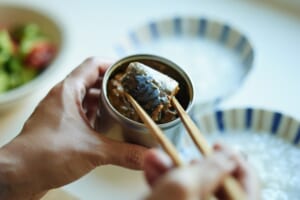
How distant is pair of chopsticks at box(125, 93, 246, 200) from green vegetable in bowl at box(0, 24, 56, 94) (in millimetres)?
372

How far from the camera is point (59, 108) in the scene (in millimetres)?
659

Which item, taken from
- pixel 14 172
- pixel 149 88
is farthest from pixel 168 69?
pixel 14 172

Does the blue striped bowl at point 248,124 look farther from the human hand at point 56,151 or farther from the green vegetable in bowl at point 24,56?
the green vegetable in bowl at point 24,56

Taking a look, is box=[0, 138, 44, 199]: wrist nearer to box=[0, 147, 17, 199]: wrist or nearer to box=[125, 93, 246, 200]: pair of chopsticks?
box=[0, 147, 17, 199]: wrist

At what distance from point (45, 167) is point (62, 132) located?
4cm

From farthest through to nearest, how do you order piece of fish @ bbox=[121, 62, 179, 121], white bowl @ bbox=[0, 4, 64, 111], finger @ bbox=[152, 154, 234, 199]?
white bowl @ bbox=[0, 4, 64, 111] → piece of fish @ bbox=[121, 62, 179, 121] → finger @ bbox=[152, 154, 234, 199]

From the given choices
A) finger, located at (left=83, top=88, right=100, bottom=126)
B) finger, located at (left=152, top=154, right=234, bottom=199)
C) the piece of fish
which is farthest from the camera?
finger, located at (left=83, top=88, right=100, bottom=126)

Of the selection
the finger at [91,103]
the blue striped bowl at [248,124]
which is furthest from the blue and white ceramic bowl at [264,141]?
the finger at [91,103]

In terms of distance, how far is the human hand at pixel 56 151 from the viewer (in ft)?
2.07

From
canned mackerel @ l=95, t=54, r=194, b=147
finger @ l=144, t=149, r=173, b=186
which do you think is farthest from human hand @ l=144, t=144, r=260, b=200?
canned mackerel @ l=95, t=54, r=194, b=147

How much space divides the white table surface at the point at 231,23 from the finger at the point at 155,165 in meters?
0.41

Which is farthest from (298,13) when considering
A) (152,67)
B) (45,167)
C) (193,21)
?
(45,167)

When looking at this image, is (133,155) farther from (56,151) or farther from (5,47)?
(5,47)

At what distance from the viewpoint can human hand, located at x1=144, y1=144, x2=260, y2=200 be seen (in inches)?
15.9
